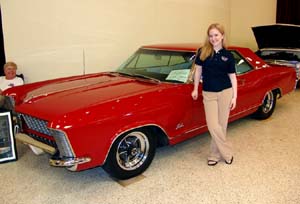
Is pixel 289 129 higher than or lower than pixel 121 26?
lower

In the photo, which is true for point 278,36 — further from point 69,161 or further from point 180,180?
point 69,161

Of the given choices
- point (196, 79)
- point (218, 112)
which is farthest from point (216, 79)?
point (218, 112)

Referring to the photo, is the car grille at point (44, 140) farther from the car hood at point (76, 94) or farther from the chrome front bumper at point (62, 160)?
the car hood at point (76, 94)

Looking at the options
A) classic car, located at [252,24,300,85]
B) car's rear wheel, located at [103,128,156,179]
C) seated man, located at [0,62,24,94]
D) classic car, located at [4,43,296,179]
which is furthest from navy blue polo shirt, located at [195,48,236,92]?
classic car, located at [252,24,300,85]

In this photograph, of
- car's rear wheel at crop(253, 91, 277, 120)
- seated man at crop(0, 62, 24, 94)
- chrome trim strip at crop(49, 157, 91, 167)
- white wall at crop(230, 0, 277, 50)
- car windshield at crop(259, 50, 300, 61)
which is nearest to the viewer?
chrome trim strip at crop(49, 157, 91, 167)

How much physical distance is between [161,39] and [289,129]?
3.08 m

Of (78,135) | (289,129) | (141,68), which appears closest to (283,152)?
(289,129)

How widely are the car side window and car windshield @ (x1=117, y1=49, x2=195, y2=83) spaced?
76cm

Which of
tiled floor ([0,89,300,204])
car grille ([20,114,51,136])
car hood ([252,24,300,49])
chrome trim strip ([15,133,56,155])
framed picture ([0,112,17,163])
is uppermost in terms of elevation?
car hood ([252,24,300,49])

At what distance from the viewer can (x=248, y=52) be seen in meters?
4.39

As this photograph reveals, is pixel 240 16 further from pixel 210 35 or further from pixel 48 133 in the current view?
pixel 48 133

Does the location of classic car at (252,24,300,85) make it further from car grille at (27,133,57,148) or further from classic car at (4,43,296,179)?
car grille at (27,133,57,148)

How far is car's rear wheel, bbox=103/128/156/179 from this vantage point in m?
2.86

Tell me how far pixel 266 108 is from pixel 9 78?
372cm
